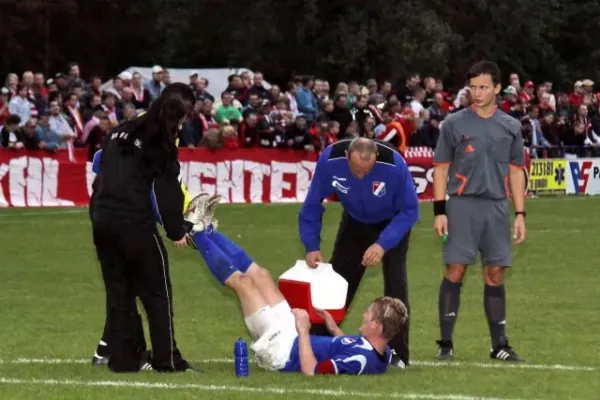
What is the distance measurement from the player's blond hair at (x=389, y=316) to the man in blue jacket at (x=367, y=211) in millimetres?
661

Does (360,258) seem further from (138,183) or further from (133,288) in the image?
(138,183)

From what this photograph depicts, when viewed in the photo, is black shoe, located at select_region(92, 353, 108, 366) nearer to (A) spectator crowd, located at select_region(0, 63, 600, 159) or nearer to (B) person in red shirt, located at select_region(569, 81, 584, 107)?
(A) spectator crowd, located at select_region(0, 63, 600, 159)

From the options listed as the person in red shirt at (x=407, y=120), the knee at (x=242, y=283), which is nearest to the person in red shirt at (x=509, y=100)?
the person in red shirt at (x=407, y=120)

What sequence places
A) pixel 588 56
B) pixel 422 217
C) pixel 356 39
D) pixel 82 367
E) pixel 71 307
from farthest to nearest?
pixel 588 56
pixel 356 39
pixel 422 217
pixel 71 307
pixel 82 367

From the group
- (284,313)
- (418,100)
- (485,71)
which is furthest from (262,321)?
(418,100)

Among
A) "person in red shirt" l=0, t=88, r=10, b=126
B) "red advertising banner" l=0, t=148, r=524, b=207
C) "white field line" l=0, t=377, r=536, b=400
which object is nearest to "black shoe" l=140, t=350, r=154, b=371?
"white field line" l=0, t=377, r=536, b=400

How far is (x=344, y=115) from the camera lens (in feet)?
108

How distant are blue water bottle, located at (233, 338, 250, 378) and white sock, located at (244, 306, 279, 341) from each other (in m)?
0.41

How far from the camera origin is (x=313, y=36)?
1912 inches

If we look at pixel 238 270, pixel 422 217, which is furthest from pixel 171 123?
pixel 422 217

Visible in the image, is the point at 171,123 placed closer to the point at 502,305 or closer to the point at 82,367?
the point at 82,367

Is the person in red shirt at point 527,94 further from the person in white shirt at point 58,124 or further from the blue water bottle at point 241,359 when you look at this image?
the blue water bottle at point 241,359

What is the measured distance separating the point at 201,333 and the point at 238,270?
2.47m

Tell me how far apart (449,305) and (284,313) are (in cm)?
156
